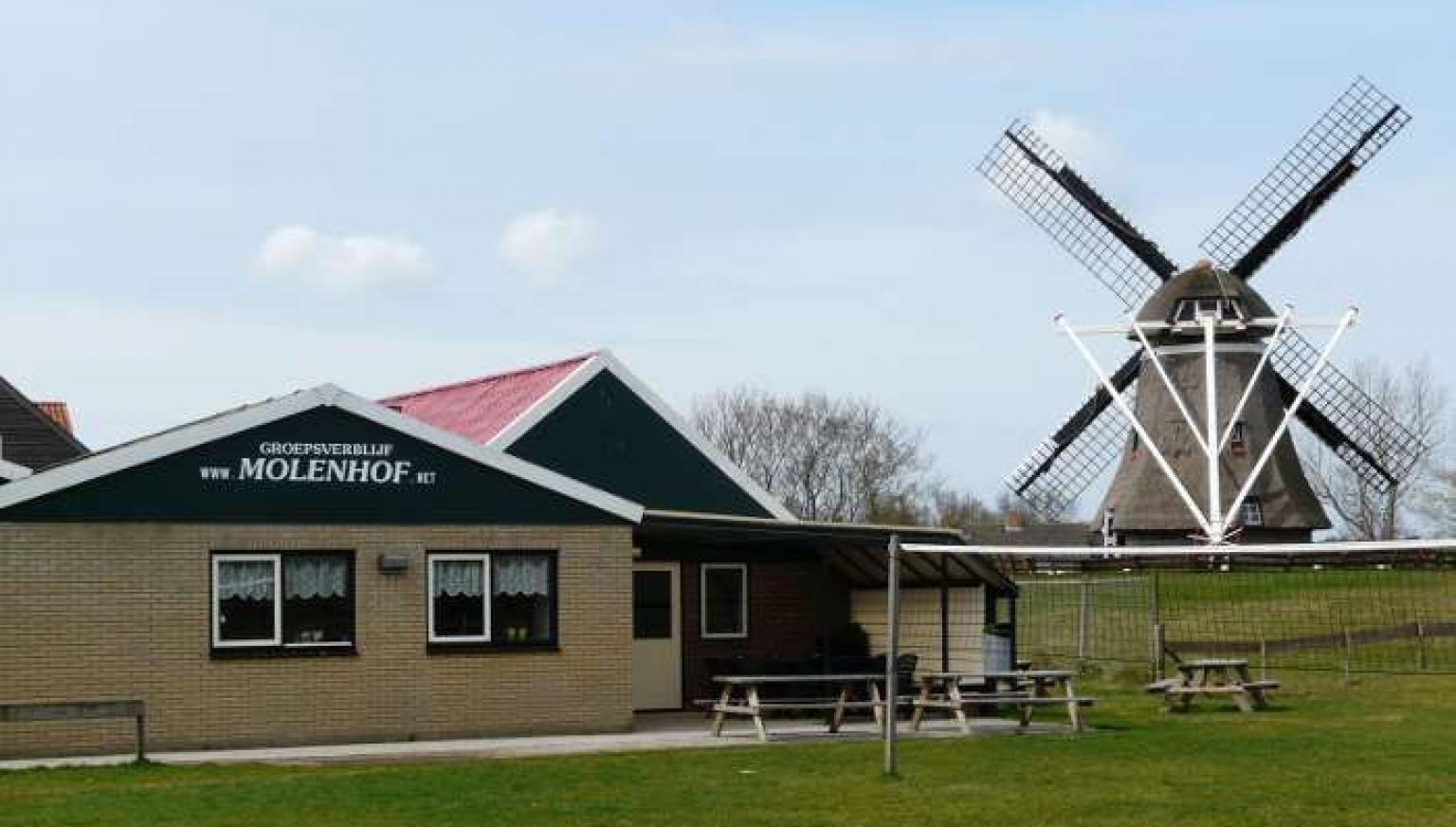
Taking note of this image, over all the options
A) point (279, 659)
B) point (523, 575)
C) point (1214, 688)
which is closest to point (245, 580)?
point (279, 659)

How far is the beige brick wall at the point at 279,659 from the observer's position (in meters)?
22.5

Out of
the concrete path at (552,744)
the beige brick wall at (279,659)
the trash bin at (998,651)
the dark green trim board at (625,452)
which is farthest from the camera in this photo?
the dark green trim board at (625,452)

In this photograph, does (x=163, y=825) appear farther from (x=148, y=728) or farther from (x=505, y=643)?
(x=505, y=643)

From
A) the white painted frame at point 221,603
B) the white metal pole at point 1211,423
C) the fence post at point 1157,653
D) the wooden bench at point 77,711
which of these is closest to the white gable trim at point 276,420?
the white painted frame at point 221,603

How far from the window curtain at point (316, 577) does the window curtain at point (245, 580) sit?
192mm

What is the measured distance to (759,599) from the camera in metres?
29.7

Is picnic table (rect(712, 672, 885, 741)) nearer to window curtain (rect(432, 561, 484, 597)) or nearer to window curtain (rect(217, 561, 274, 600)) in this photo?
window curtain (rect(432, 561, 484, 597))

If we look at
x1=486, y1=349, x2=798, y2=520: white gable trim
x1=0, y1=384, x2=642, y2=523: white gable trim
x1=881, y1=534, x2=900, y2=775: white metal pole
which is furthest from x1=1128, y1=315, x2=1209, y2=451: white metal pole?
x1=881, y1=534, x2=900, y2=775: white metal pole

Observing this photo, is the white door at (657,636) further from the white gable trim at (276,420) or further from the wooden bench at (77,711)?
the wooden bench at (77,711)

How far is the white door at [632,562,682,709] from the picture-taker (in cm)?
2884

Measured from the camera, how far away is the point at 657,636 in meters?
29.0

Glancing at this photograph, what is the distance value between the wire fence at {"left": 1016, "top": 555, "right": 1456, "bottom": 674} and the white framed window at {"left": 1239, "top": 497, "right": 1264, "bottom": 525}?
1.34 m

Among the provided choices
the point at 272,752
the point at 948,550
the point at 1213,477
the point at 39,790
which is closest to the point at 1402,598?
the point at 1213,477

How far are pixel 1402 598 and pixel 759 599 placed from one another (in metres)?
21.7
